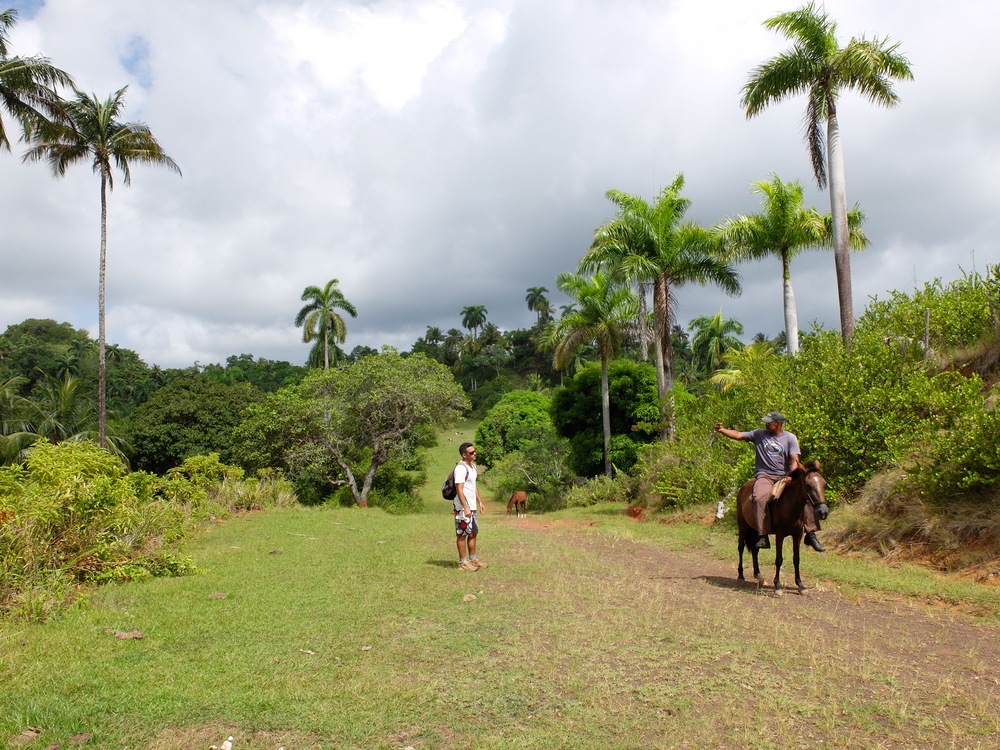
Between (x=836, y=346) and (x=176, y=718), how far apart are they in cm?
1477

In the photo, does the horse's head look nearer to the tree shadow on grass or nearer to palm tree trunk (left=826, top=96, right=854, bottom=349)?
the tree shadow on grass

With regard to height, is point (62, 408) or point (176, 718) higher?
point (62, 408)

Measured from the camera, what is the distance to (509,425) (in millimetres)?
50625

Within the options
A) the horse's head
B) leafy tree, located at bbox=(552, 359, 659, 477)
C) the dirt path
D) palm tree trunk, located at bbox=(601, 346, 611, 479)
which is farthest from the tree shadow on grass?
leafy tree, located at bbox=(552, 359, 659, 477)

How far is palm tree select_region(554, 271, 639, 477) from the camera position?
28.0 m

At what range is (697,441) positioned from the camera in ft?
63.3

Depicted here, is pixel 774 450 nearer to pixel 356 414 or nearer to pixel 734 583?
pixel 734 583

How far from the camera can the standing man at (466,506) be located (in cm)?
938

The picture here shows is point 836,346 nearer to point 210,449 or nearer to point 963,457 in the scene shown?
point 963,457

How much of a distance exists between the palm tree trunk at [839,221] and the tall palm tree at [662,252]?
533 cm

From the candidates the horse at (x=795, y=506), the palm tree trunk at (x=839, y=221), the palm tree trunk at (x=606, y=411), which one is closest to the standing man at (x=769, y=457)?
the horse at (x=795, y=506)

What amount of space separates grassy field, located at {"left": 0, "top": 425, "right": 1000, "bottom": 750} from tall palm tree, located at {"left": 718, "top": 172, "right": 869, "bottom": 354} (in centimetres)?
1769

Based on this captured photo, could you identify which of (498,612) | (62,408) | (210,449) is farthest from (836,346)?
(62,408)

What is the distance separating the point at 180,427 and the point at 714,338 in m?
40.5
